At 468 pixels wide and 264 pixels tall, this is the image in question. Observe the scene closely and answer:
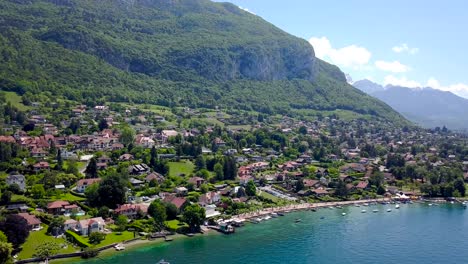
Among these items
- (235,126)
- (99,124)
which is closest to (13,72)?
(99,124)

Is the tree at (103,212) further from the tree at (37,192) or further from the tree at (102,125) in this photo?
the tree at (102,125)

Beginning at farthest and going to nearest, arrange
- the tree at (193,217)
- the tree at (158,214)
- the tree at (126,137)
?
the tree at (126,137)
the tree at (193,217)
the tree at (158,214)

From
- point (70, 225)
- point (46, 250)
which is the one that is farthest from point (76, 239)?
point (46, 250)

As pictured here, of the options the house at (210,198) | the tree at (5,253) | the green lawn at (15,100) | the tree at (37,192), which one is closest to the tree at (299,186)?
the house at (210,198)

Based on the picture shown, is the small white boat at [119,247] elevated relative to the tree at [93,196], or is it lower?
lower

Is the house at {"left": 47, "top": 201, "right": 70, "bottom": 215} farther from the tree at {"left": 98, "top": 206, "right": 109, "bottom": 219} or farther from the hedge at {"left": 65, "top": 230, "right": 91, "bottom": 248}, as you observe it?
the hedge at {"left": 65, "top": 230, "right": 91, "bottom": 248}

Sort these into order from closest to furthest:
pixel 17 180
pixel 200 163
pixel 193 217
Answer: pixel 193 217 → pixel 17 180 → pixel 200 163

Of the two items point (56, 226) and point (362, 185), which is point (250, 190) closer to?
point (362, 185)
